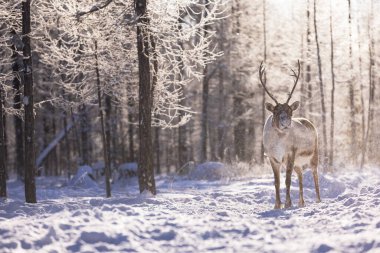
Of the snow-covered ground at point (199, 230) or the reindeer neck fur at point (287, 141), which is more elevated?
the reindeer neck fur at point (287, 141)

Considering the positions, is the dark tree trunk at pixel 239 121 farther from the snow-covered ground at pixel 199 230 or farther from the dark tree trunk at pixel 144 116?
the snow-covered ground at pixel 199 230

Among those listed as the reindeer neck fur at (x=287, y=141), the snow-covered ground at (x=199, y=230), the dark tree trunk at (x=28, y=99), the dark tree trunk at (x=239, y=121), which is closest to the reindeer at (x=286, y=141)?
the reindeer neck fur at (x=287, y=141)

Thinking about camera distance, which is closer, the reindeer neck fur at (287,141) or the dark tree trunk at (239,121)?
the reindeer neck fur at (287,141)

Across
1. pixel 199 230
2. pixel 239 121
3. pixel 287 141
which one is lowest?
pixel 199 230

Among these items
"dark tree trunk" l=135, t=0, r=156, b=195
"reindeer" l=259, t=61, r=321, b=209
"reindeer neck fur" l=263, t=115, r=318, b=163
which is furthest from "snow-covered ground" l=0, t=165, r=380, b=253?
"dark tree trunk" l=135, t=0, r=156, b=195

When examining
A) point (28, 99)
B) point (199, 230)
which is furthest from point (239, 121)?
point (199, 230)

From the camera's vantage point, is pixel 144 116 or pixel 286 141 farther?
pixel 144 116

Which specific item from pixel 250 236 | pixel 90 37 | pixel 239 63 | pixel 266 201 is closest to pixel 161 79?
pixel 90 37

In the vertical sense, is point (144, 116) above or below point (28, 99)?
below

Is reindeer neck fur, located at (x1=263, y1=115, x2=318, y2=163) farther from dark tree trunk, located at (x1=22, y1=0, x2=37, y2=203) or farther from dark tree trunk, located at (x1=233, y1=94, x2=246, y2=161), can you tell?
dark tree trunk, located at (x1=233, y1=94, x2=246, y2=161)

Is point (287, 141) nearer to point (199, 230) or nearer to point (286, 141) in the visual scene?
point (286, 141)

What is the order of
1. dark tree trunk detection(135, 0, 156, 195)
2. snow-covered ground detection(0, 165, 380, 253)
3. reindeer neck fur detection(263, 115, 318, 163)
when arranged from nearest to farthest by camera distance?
snow-covered ground detection(0, 165, 380, 253) < reindeer neck fur detection(263, 115, 318, 163) < dark tree trunk detection(135, 0, 156, 195)

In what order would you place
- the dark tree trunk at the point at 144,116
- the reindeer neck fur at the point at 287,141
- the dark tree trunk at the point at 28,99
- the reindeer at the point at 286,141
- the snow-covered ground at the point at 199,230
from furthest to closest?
the dark tree trunk at the point at 28,99 → the dark tree trunk at the point at 144,116 → the reindeer neck fur at the point at 287,141 → the reindeer at the point at 286,141 → the snow-covered ground at the point at 199,230

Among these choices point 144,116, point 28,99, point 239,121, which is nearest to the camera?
point 144,116
